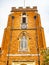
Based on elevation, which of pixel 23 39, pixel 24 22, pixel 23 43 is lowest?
pixel 23 43

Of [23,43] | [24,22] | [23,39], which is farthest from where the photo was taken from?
[24,22]

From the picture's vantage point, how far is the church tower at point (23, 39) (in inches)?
795

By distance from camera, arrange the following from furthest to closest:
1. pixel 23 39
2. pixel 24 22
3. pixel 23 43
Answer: pixel 24 22
pixel 23 39
pixel 23 43

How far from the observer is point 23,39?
74.0 feet

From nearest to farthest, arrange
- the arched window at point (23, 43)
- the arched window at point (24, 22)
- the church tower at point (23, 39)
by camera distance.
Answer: the church tower at point (23, 39)
the arched window at point (23, 43)
the arched window at point (24, 22)

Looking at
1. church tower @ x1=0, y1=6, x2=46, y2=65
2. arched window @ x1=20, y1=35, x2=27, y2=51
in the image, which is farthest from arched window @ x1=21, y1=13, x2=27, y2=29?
arched window @ x1=20, y1=35, x2=27, y2=51

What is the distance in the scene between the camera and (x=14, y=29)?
23.4 m

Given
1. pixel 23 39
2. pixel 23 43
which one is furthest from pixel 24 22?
pixel 23 43

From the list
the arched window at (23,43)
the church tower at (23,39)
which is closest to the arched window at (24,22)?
the church tower at (23,39)

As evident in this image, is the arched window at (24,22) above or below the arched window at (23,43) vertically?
above

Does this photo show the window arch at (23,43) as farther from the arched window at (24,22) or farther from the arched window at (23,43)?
the arched window at (24,22)

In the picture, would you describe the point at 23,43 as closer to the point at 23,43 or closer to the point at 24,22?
the point at 23,43

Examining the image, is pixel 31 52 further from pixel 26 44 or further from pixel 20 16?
pixel 20 16

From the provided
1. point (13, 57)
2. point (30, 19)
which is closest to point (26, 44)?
point (13, 57)
